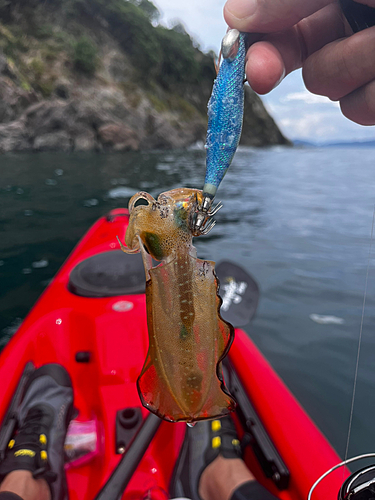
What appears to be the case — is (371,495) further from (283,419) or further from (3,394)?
(3,394)

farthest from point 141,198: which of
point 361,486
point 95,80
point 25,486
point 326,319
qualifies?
point 95,80

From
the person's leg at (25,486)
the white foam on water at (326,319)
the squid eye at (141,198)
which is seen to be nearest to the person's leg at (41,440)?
the person's leg at (25,486)

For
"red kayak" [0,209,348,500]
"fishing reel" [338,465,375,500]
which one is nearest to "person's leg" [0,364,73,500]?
"red kayak" [0,209,348,500]

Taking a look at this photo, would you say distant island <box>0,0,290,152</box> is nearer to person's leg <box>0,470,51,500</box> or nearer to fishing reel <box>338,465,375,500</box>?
person's leg <box>0,470,51,500</box>

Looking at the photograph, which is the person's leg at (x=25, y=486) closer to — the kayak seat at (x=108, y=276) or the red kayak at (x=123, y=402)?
the red kayak at (x=123, y=402)

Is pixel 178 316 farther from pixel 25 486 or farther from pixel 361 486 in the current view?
pixel 25 486

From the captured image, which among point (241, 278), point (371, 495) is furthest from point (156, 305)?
point (241, 278)
